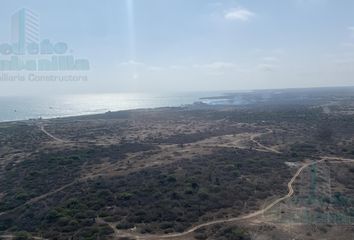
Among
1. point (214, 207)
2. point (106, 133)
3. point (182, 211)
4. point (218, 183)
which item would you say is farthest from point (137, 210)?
point (106, 133)

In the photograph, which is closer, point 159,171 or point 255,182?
point 255,182

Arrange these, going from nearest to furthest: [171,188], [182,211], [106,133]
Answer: [182,211] < [171,188] < [106,133]

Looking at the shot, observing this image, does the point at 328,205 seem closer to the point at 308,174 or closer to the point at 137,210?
the point at 308,174

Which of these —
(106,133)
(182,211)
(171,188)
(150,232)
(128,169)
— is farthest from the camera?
(106,133)

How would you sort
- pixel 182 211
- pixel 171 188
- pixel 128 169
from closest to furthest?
pixel 182 211, pixel 171 188, pixel 128 169

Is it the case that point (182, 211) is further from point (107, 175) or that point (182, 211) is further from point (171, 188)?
point (107, 175)

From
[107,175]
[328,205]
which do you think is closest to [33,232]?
[107,175]
